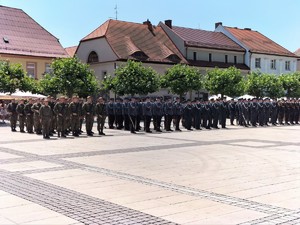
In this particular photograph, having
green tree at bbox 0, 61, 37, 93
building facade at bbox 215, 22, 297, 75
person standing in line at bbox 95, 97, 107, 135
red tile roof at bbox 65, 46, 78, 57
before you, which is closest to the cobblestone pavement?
person standing in line at bbox 95, 97, 107, 135

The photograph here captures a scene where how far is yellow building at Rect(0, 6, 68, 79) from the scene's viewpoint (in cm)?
4269

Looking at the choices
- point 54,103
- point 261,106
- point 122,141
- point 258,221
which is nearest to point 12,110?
point 54,103

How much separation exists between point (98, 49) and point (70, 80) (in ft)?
52.4

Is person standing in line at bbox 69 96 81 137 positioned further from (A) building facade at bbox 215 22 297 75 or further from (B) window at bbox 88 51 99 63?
(A) building facade at bbox 215 22 297 75

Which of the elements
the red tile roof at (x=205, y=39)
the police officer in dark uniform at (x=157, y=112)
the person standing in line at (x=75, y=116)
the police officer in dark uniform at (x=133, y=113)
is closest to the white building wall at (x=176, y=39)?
the red tile roof at (x=205, y=39)

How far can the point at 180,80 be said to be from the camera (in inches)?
1548

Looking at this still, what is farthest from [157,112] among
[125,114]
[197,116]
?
[197,116]

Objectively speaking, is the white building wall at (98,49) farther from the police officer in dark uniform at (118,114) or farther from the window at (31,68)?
the police officer in dark uniform at (118,114)

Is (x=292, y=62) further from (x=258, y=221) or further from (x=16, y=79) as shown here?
(x=258, y=221)

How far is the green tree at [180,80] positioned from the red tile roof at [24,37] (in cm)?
1226

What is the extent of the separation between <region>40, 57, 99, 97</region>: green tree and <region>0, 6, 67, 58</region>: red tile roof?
1159 centimetres

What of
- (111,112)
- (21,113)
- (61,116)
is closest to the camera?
(61,116)

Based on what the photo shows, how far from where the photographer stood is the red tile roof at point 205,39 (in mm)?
50953

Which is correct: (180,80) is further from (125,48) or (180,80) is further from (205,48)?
(205,48)
